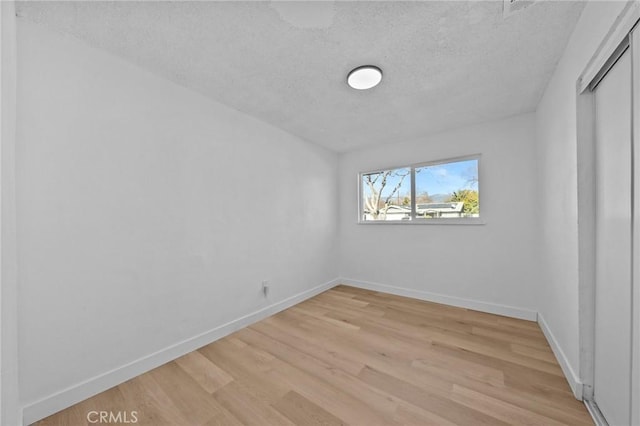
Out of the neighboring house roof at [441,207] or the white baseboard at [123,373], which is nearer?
the white baseboard at [123,373]

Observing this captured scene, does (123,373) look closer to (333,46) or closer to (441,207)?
(333,46)

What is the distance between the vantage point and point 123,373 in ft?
5.51

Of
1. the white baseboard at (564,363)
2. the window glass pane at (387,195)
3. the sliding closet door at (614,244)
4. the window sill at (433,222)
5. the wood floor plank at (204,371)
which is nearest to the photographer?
the sliding closet door at (614,244)

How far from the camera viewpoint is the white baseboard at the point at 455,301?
105 inches

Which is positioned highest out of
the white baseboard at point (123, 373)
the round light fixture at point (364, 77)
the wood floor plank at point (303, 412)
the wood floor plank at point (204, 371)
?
the round light fixture at point (364, 77)

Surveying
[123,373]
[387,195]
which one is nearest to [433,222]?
[387,195]

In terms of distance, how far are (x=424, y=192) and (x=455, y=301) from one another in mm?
1499

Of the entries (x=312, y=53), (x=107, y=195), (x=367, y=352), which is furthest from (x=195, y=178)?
(x=367, y=352)

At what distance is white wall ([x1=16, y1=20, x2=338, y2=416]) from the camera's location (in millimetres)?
1387

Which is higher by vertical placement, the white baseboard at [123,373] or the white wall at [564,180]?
the white wall at [564,180]

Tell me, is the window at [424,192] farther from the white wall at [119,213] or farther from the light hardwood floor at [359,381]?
the white wall at [119,213]

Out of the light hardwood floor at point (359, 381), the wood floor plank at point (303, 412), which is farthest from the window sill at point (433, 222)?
the wood floor plank at point (303, 412)

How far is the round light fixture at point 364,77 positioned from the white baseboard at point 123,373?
2527mm

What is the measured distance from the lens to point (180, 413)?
55.6 inches
